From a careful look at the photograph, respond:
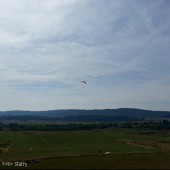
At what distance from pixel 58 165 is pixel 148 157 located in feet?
57.2

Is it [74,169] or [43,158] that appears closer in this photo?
[74,169]

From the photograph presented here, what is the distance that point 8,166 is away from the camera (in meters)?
49.7

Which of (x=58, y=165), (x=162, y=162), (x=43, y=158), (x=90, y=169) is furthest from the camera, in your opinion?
(x=43, y=158)

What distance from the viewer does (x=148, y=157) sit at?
62594 mm

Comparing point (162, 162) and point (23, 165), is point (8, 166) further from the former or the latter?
point (162, 162)

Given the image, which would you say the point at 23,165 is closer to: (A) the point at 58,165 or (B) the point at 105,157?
(A) the point at 58,165

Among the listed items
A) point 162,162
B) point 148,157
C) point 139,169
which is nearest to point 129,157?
point 148,157

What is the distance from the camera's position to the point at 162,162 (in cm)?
5662

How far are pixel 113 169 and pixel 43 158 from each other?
15.0 metres

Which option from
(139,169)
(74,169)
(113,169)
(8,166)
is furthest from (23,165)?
(139,169)

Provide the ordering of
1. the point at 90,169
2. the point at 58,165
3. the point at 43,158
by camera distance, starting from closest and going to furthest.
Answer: the point at 90,169
the point at 58,165
the point at 43,158

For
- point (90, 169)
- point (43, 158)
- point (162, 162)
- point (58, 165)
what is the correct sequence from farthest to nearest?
point (43, 158)
point (162, 162)
point (58, 165)
point (90, 169)

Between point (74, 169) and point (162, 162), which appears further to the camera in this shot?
point (162, 162)

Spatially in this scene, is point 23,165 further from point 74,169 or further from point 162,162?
point 162,162
